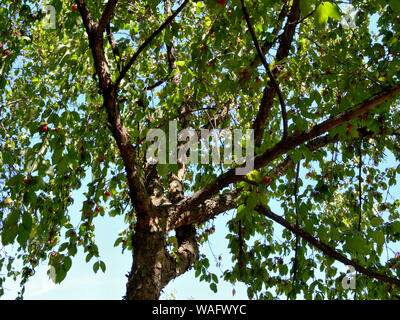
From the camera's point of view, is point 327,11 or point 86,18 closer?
point 327,11

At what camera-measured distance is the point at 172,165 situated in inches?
71.7

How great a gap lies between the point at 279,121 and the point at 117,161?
2.11m

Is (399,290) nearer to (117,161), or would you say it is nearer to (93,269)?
(93,269)

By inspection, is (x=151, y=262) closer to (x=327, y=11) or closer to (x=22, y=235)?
(x=22, y=235)

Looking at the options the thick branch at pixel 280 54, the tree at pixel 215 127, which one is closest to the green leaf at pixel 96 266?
the tree at pixel 215 127

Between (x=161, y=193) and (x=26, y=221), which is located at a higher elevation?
(x=161, y=193)

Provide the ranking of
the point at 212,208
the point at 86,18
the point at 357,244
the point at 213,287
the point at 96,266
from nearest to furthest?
1. the point at 357,244
2. the point at 86,18
3. the point at 96,266
4. the point at 212,208
5. the point at 213,287

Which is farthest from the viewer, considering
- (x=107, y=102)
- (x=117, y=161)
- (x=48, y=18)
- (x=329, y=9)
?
(x=117, y=161)

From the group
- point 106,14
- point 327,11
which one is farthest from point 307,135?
point 106,14

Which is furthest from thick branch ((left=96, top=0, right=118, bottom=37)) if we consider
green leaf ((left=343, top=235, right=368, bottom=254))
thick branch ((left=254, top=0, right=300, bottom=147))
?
green leaf ((left=343, top=235, right=368, bottom=254))

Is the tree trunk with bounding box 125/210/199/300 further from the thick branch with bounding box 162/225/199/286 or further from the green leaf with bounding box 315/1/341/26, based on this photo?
the green leaf with bounding box 315/1/341/26

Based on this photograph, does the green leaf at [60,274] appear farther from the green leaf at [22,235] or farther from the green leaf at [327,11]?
the green leaf at [327,11]

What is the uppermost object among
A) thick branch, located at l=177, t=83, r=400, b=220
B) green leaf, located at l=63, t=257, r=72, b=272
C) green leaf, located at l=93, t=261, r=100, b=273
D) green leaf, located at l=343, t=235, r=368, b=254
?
thick branch, located at l=177, t=83, r=400, b=220
